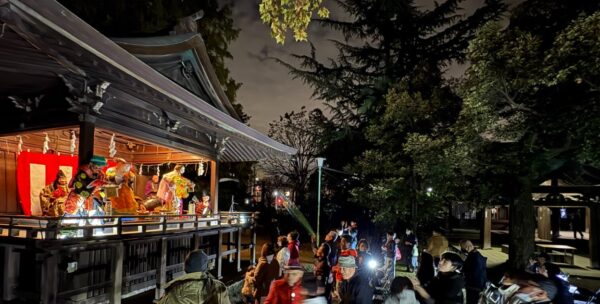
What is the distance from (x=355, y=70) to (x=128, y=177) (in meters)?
14.9

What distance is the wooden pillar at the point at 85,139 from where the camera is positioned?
7318 mm

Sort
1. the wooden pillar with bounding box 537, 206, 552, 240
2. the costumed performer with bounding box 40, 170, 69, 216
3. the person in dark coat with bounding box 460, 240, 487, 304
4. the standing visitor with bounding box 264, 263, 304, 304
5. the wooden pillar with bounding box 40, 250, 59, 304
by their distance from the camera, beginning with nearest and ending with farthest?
the standing visitor with bounding box 264, 263, 304, 304 → the wooden pillar with bounding box 40, 250, 59, 304 → the person in dark coat with bounding box 460, 240, 487, 304 → the costumed performer with bounding box 40, 170, 69, 216 → the wooden pillar with bounding box 537, 206, 552, 240

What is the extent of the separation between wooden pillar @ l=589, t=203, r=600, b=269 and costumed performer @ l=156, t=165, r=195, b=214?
17245 mm

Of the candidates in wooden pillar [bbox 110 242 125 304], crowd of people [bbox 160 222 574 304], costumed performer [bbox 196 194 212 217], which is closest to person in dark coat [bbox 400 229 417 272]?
crowd of people [bbox 160 222 574 304]

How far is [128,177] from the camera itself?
9.64 m

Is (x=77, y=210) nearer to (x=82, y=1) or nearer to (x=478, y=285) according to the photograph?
(x=478, y=285)

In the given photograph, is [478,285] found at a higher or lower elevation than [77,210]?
lower

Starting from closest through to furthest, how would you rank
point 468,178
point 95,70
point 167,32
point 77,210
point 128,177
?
point 95,70 → point 77,210 → point 128,177 → point 167,32 → point 468,178

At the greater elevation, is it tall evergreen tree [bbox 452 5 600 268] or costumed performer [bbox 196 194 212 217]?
tall evergreen tree [bbox 452 5 600 268]

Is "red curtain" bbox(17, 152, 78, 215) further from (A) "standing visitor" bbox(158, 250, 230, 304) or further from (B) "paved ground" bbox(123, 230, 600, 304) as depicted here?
(A) "standing visitor" bbox(158, 250, 230, 304)

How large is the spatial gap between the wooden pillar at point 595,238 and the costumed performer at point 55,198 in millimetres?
19662

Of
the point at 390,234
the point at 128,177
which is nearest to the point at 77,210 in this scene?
the point at 128,177

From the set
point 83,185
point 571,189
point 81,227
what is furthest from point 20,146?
point 571,189

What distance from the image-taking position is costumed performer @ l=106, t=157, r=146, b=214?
908cm
